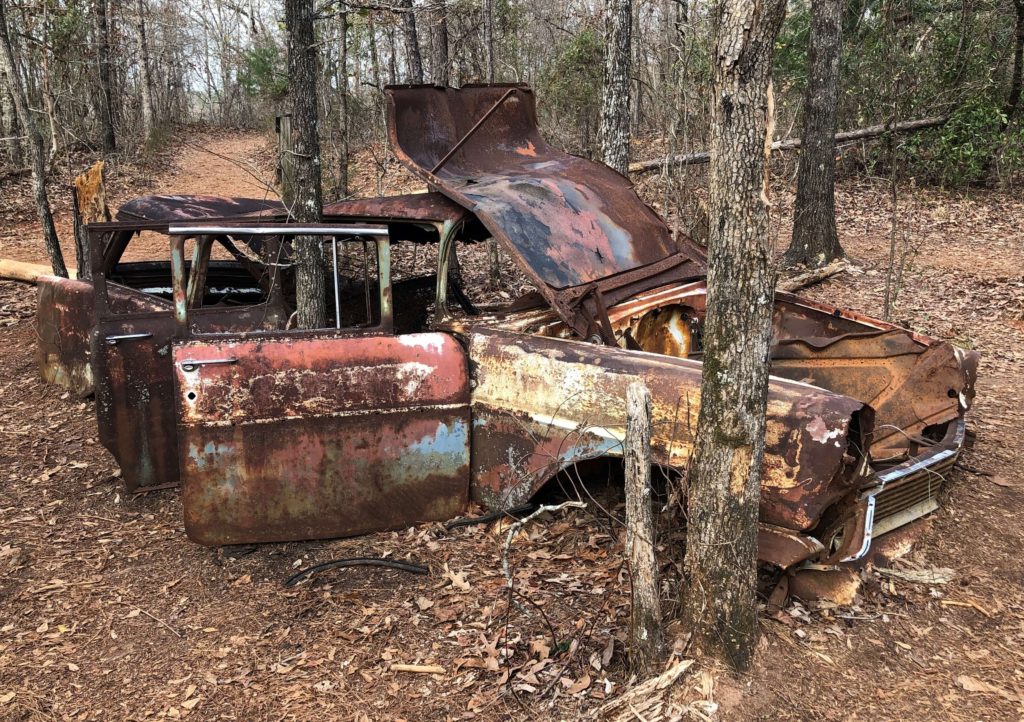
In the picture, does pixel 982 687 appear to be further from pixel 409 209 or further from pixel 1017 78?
pixel 1017 78

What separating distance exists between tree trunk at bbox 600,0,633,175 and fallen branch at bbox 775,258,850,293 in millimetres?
2443

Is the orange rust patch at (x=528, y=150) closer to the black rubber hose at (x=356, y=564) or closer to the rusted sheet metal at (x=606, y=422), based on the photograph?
the rusted sheet metal at (x=606, y=422)

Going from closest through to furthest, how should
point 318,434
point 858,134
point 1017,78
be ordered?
point 318,434
point 1017,78
point 858,134

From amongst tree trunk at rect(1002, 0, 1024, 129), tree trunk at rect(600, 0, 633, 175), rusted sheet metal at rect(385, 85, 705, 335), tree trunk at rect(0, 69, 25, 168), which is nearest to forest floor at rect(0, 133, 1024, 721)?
rusted sheet metal at rect(385, 85, 705, 335)

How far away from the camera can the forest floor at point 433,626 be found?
2.89m

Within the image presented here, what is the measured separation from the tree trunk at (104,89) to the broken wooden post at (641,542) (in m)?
17.7

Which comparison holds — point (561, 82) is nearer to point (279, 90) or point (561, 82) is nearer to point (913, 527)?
point (279, 90)

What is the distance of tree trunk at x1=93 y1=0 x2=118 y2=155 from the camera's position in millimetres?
17156

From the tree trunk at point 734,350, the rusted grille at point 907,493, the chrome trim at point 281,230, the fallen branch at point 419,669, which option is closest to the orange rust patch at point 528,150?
the chrome trim at point 281,230

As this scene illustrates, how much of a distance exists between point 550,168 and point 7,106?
663 inches

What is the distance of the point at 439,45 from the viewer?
54.2 ft

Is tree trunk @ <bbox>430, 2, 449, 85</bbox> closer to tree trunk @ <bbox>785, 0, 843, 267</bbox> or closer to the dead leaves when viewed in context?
tree trunk @ <bbox>785, 0, 843, 267</bbox>

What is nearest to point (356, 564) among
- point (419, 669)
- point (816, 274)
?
point (419, 669)

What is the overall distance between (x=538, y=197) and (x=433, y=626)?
8.08 ft
